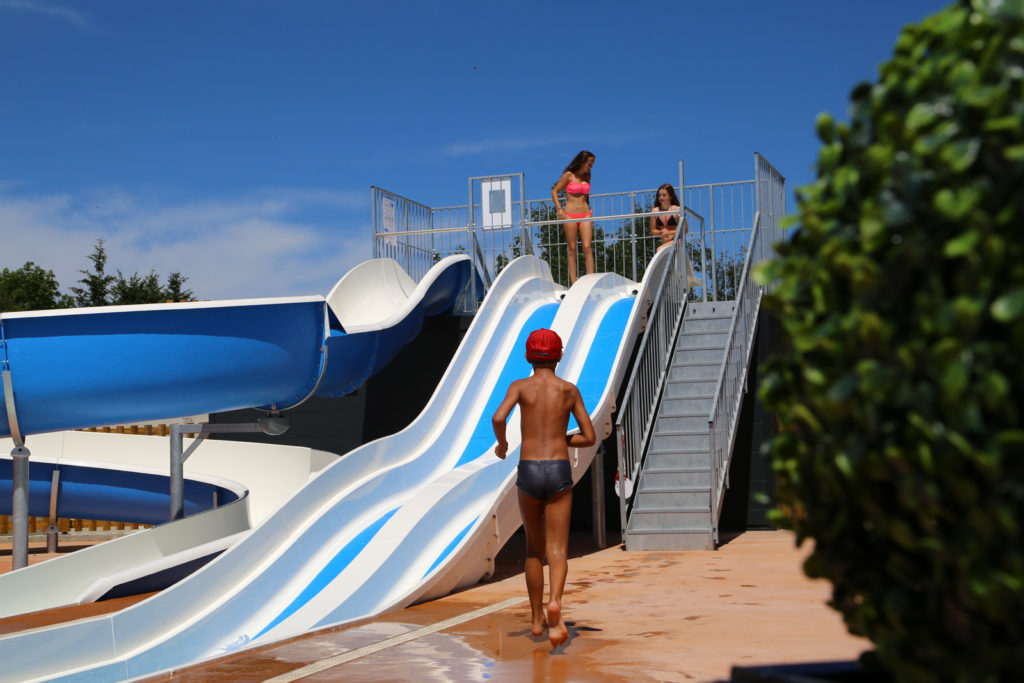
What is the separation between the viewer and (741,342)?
12359mm

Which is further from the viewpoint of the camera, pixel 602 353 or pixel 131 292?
pixel 131 292

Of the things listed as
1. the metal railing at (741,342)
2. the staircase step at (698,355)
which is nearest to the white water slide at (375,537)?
the staircase step at (698,355)

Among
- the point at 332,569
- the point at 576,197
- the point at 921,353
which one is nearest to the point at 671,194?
the point at 576,197

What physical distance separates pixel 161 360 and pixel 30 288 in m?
47.8

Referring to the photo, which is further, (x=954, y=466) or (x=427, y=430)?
(x=427, y=430)

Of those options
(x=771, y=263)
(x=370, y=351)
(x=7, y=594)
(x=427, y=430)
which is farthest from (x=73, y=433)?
(x=771, y=263)

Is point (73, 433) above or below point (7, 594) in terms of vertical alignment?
above

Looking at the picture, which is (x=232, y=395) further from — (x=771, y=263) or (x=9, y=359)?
(x=771, y=263)

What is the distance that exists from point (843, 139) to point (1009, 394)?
2.46 ft

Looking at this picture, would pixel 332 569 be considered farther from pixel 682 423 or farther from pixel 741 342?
pixel 741 342

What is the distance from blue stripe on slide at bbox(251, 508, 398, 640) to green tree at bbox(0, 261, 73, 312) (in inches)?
1764

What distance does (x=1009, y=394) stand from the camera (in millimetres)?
2078

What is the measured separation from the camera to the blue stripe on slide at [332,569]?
725 centimetres

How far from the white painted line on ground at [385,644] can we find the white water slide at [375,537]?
65 cm
